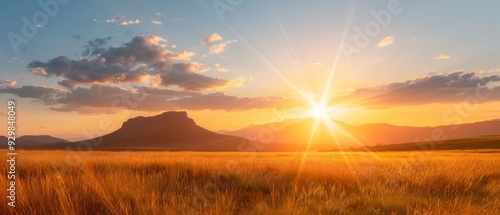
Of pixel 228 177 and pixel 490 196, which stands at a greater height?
pixel 228 177

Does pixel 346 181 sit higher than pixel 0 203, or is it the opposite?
pixel 0 203

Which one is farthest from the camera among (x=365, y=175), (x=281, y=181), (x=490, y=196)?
(x=365, y=175)

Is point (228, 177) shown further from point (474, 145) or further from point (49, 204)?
point (474, 145)

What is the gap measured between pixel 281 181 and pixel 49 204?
16.7 ft

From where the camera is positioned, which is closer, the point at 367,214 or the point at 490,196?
the point at 367,214

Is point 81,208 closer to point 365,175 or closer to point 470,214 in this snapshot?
point 470,214

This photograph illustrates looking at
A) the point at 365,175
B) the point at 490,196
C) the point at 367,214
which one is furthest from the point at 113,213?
the point at 490,196

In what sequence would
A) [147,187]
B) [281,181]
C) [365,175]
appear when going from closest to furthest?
[147,187] < [281,181] < [365,175]

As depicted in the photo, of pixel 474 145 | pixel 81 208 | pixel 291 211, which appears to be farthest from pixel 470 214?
pixel 474 145

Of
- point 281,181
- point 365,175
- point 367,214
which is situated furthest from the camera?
point 365,175

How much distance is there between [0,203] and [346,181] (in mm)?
6775

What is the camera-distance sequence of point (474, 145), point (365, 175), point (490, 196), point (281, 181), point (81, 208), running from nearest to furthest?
1. point (81, 208)
2. point (490, 196)
3. point (281, 181)
4. point (365, 175)
5. point (474, 145)

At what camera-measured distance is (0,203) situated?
4.73 m

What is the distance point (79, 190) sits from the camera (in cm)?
544
